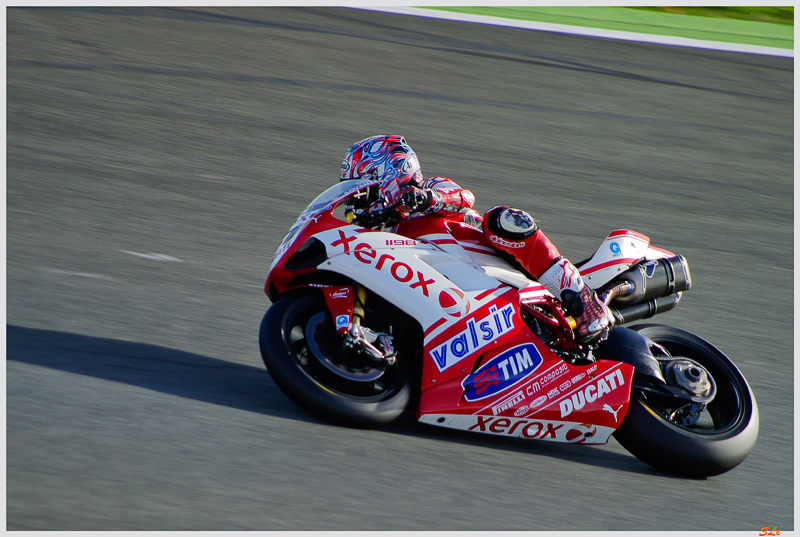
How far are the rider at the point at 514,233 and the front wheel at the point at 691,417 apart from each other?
18.5 inches

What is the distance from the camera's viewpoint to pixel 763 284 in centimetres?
712

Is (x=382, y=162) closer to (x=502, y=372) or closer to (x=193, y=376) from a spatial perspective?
(x=502, y=372)

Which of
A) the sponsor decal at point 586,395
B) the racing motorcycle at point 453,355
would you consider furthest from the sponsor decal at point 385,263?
the sponsor decal at point 586,395

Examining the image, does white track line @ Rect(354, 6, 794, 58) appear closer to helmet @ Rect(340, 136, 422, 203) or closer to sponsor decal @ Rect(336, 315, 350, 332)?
helmet @ Rect(340, 136, 422, 203)

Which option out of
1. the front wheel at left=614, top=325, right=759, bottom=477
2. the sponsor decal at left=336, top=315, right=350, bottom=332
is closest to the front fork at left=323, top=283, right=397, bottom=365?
the sponsor decal at left=336, top=315, right=350, bottom=332

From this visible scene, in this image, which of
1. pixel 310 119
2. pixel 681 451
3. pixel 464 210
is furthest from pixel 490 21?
pixel 681 451

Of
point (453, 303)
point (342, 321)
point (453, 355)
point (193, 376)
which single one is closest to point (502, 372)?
point (453, 355)

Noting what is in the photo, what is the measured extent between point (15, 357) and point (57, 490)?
142cm

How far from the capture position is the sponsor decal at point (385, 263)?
4008mm

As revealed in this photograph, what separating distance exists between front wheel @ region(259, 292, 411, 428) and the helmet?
0.75 metres

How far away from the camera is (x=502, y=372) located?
4.04 meters

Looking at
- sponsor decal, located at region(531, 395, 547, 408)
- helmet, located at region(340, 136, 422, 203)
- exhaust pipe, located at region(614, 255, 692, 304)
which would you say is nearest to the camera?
sponsor decal, located at region(531, 395, 547, 408)

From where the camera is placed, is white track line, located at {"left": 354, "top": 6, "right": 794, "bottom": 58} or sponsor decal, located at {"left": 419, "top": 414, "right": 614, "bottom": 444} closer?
sponsor decal, located at {"left": 419, "top": 414, "right": 614, "bottom": 444}

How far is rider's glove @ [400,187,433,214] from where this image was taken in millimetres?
4082
